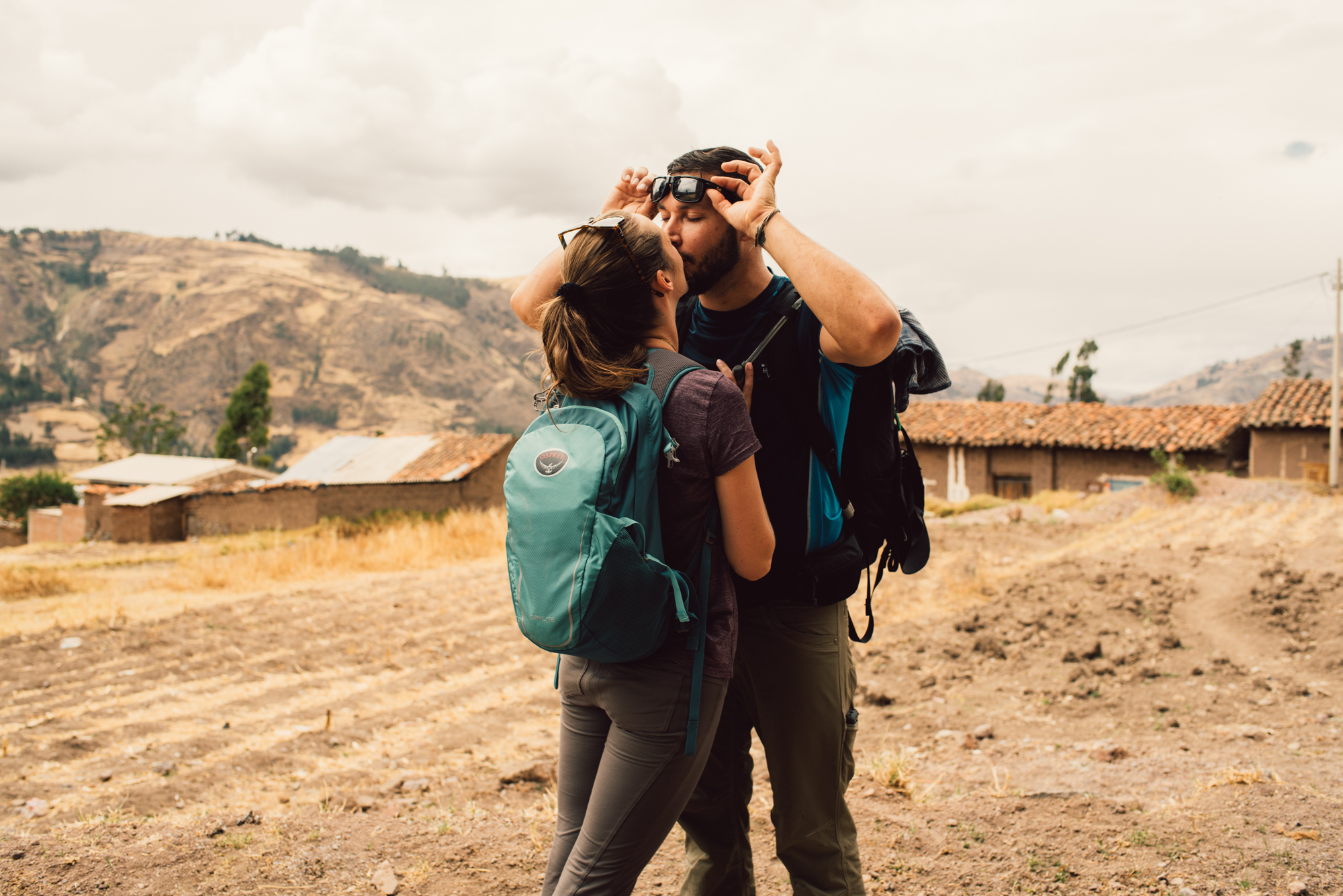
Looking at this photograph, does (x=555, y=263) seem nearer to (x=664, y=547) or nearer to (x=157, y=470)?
(x=664, y=547)

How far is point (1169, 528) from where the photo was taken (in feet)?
38.1

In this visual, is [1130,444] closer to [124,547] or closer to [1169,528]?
[1169,528]

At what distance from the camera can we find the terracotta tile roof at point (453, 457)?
2420 cm

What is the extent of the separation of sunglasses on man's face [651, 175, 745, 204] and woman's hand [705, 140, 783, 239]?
0.4 inches

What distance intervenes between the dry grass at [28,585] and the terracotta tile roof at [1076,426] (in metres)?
20.3

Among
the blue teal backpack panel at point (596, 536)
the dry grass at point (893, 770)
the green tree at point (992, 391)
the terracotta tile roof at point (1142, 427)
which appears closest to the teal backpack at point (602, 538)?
the blue teal backpack panel at point (596, 536)

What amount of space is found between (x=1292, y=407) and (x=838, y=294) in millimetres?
25808

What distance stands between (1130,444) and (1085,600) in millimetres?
17768

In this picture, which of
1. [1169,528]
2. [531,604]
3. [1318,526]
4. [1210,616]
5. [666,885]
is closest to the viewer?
[531,604]

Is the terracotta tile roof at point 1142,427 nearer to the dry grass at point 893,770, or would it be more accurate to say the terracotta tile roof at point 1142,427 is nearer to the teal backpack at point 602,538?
the dry grass at point 893,770

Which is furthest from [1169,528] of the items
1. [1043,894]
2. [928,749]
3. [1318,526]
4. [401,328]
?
[401,328]

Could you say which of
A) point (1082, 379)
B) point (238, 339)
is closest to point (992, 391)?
point (1082, 379)

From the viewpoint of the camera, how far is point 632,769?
4.59ft

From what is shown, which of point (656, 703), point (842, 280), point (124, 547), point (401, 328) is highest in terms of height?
point (401, 328)
